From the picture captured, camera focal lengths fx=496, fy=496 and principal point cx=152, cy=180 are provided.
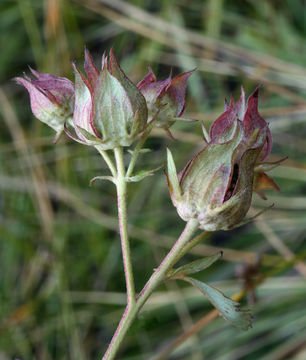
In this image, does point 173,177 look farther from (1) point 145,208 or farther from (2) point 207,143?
(1) point 145,208

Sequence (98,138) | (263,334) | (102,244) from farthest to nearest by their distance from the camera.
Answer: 1. (102,244)
2. (263,334)
3. (98,138)

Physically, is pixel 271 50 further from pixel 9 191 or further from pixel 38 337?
pixel 38 337

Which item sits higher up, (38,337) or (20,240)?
(20,240)

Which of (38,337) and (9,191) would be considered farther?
(9,191)

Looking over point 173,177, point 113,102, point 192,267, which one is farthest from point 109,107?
point 192,267

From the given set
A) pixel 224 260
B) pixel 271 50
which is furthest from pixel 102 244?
pixel 271 50

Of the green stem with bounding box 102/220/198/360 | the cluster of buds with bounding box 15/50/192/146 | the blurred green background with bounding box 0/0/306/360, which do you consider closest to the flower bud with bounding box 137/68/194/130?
the cluster of buds with bounding box 15/50/192/146

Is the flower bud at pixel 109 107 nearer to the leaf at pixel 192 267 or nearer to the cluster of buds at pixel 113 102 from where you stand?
the cluster of buds at pixel 113 102

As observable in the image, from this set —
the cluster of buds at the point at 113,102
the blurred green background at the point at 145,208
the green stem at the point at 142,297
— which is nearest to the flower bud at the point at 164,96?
the cluster of buds at the point at 113,102
